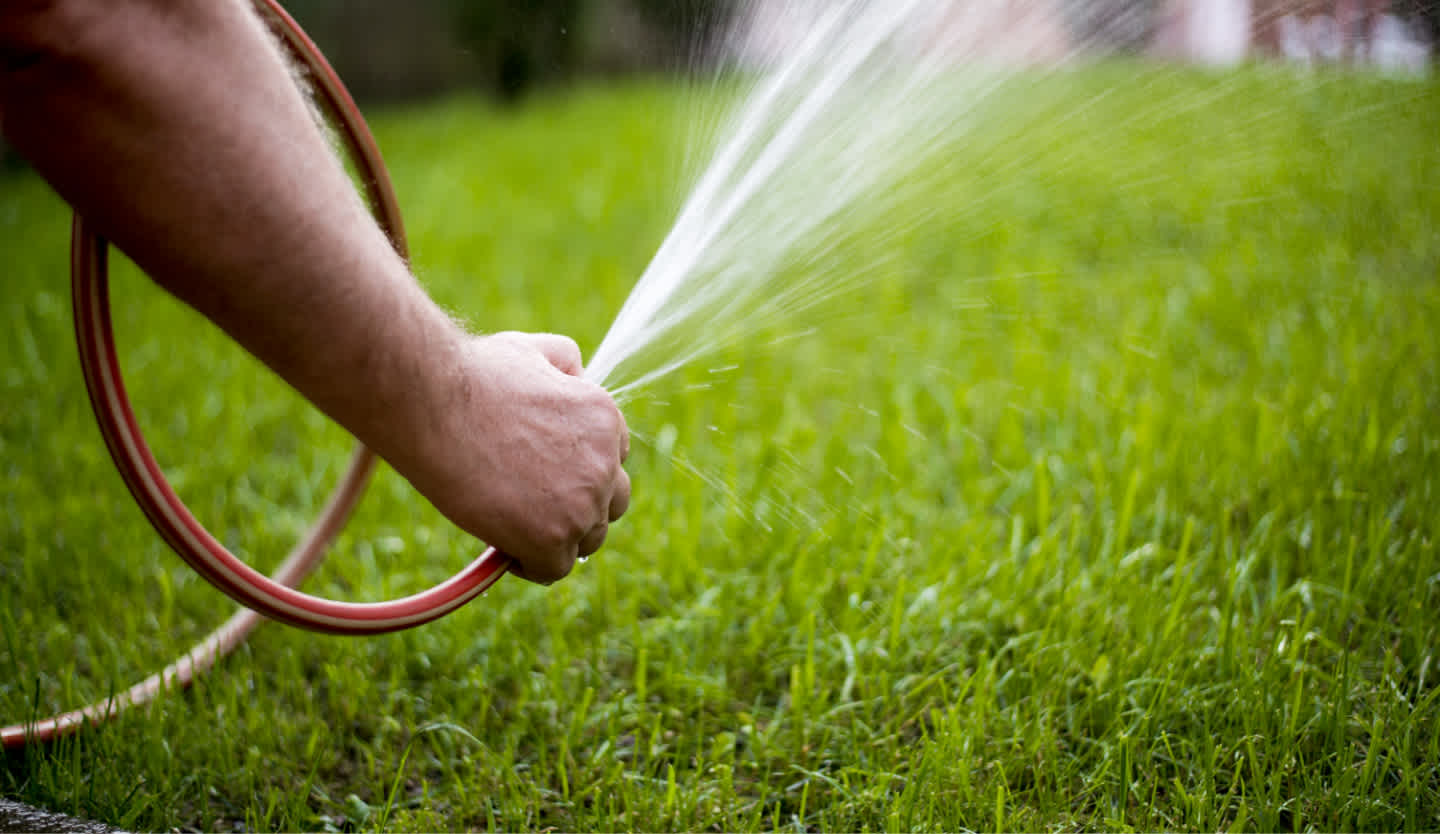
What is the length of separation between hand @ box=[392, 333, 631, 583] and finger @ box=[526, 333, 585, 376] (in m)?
0.05

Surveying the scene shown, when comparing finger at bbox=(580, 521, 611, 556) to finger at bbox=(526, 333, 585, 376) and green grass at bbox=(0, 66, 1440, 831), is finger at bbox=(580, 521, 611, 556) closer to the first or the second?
finger at bbox=(526, 333, 585, 376)

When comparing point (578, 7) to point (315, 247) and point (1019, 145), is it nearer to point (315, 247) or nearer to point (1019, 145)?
point (1019, 145)

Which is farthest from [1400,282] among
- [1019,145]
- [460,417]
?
[460,417]

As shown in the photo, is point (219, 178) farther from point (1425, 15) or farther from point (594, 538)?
point (1425, 15)

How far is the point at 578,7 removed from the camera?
379 inches

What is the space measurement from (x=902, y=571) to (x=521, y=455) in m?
1.23

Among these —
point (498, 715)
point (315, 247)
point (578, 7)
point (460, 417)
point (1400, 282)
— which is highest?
point (578, 7)

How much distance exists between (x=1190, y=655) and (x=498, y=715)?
3.92ft

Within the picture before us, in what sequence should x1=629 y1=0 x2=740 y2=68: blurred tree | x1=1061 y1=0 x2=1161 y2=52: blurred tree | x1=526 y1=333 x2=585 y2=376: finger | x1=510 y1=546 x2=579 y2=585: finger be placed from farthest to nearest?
x1=1061 y1=0 x2=1161 y2=52: blurred tree
x1=629 y1=0 x2=740 y2=68: blurred tree
x1=526 y1=333 x2=585 y2=376: finger
x1=510 y1=546 x2=579 y2=585: finger

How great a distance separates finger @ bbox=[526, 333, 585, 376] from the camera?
62.1 inches

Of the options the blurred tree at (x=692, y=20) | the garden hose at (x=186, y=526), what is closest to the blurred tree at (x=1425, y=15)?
the blurred tree at (x=692, y=20)

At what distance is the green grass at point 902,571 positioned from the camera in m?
1.85

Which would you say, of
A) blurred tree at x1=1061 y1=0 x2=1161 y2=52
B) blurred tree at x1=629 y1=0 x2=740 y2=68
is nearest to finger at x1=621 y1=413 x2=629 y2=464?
blurred tree at x1=629 y1=0 x2=740 y2=68

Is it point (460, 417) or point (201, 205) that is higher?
point (201, 205)
